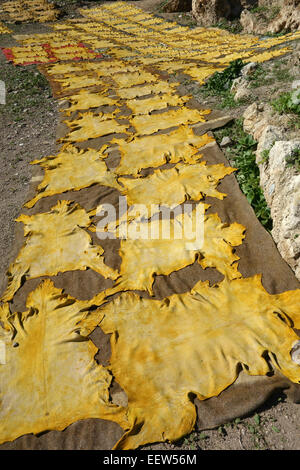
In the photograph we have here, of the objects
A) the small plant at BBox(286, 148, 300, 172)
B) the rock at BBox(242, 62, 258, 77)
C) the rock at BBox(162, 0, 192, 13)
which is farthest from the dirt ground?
the rock at BBox(162, 0, 192, 13)

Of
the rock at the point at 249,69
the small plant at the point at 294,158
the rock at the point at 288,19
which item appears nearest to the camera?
the small plant at the point at 294,158

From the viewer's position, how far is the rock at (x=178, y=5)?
15.2 meters

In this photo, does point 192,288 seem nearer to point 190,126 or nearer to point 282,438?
point 282,438

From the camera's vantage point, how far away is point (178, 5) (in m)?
15.3

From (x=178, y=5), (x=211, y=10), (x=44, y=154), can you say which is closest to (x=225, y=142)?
(x=44, y=154)

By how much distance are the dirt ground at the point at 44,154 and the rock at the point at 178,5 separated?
978 cm

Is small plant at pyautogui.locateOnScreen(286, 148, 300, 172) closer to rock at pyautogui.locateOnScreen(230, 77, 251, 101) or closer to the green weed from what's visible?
rock at pyautogui.locateOnScreen(230, 77, 251, 101)

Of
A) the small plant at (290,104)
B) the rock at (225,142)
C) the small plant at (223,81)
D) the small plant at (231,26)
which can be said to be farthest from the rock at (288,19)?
the rock at (225,142)

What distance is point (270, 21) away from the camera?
1125 centimetres

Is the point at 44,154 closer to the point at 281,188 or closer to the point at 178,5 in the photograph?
the point at 281,188

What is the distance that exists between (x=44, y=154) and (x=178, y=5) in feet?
48.1

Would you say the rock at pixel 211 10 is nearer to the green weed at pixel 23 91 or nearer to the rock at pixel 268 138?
the green weed at pixel 23 91
